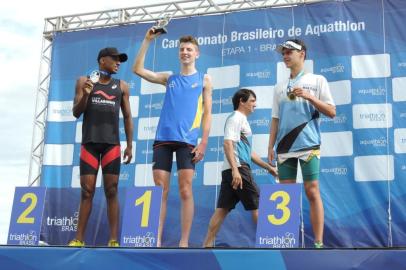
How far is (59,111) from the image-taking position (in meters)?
7.29

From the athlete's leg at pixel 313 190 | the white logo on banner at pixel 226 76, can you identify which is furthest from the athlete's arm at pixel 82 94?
the white logo on banner at pixel 226 76

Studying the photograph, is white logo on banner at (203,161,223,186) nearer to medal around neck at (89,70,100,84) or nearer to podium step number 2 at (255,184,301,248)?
medal around neck at (89,70,100,84)

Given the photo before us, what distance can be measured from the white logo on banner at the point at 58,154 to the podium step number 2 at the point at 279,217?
14.3 ft

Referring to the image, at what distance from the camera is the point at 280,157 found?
11.7 feet

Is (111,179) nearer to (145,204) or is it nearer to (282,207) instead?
(145,204)

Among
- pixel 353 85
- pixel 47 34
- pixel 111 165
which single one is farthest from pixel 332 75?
pixel 47 34

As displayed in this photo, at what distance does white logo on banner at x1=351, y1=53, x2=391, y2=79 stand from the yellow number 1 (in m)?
3.41

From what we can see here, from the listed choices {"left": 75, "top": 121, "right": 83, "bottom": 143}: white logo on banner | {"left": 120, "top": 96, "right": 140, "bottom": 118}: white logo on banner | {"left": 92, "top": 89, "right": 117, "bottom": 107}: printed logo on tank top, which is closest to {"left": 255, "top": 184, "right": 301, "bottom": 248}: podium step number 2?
{"left": 92, "top": 89, "right": 117, "bottom": 107}: printed logo on tank top

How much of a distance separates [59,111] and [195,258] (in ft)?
16.0

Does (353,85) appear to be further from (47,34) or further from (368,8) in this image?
(47,34)

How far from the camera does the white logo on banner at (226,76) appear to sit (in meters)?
6.59

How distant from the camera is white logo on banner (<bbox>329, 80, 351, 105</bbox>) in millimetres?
6113

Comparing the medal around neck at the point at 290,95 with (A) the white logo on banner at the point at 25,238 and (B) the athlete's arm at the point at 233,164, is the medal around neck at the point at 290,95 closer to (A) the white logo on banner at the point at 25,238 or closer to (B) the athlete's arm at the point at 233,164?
(B) the athlete's arm at the point at 233,164

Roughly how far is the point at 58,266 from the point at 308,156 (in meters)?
1.56
